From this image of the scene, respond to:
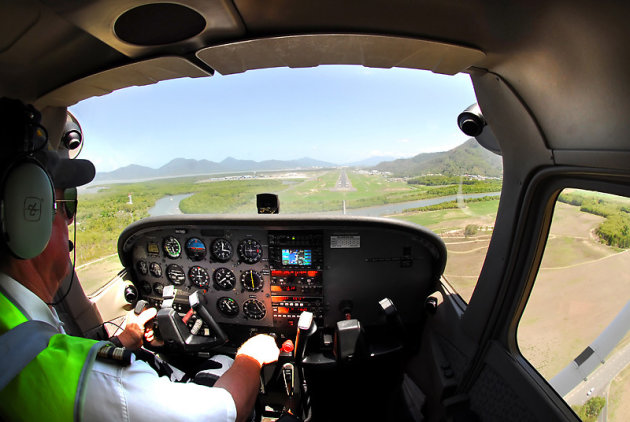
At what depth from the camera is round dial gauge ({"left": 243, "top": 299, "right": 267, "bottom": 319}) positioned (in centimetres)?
291

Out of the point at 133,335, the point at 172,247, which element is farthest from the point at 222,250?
the point at 133,335

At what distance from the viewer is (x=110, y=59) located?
1.33 m

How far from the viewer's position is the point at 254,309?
295 cm

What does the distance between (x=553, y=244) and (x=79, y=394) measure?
7.07 feet

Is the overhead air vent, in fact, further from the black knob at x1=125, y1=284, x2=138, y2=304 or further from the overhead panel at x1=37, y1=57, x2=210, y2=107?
the black knob at x1=125, y1=284, x2=138, y2=304

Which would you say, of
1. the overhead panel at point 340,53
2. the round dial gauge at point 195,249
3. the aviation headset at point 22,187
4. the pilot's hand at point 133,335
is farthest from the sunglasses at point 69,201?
the round dial gauge at point 195,249

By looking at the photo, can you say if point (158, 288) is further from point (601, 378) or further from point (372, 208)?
point (601, 378)

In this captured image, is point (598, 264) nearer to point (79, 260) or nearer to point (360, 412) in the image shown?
point (360, 412)

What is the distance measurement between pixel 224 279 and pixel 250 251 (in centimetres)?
46

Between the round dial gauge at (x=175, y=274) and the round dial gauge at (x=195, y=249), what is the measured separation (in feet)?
0.76

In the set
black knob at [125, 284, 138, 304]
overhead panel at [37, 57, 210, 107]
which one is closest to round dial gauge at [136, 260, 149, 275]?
Result: black knob at [125, 284, 138, 304]

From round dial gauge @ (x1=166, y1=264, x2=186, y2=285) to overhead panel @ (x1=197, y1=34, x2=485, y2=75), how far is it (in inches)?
90.4

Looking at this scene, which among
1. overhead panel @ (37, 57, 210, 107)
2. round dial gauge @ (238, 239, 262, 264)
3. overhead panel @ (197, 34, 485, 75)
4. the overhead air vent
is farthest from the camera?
round dial gauge @ (238, 239, 262, 264)

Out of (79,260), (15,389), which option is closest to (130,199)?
(79,260)
